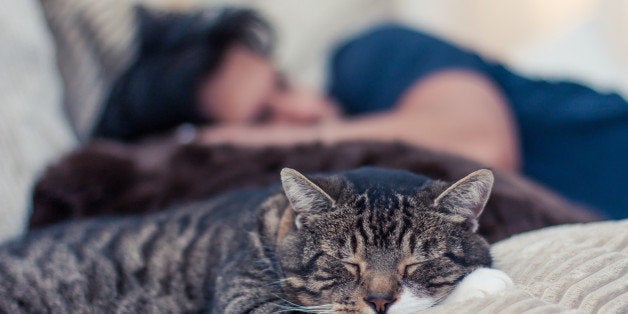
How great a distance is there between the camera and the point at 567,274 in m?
0.72

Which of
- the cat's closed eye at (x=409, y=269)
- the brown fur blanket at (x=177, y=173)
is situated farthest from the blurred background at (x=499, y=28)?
the cat's closed eye at (x=409, y=269)

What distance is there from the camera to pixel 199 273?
1071mm

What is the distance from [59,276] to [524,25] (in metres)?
2.22

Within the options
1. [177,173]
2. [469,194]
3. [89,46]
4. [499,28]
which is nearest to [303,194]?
[469,194]

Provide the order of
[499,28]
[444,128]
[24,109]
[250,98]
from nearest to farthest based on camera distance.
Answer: [24,109] → [444,128] → [250,98] → [499,28]

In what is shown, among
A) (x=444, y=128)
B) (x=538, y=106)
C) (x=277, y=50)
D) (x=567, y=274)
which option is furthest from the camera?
(x=277, y=50)

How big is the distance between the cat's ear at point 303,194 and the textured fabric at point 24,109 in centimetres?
74

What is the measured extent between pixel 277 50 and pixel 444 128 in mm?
1036

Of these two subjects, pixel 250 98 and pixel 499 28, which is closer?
pixel 250 98

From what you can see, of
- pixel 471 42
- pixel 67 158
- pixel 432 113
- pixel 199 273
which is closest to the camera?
pixel 199 273

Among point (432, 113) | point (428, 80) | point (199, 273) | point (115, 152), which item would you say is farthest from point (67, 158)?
point (428, 80)

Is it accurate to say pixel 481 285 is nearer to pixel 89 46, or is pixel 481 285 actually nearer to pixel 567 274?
pixel 567 274

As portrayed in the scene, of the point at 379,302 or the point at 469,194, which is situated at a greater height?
the point at 469,194

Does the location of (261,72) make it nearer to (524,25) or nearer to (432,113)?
(432,113)
